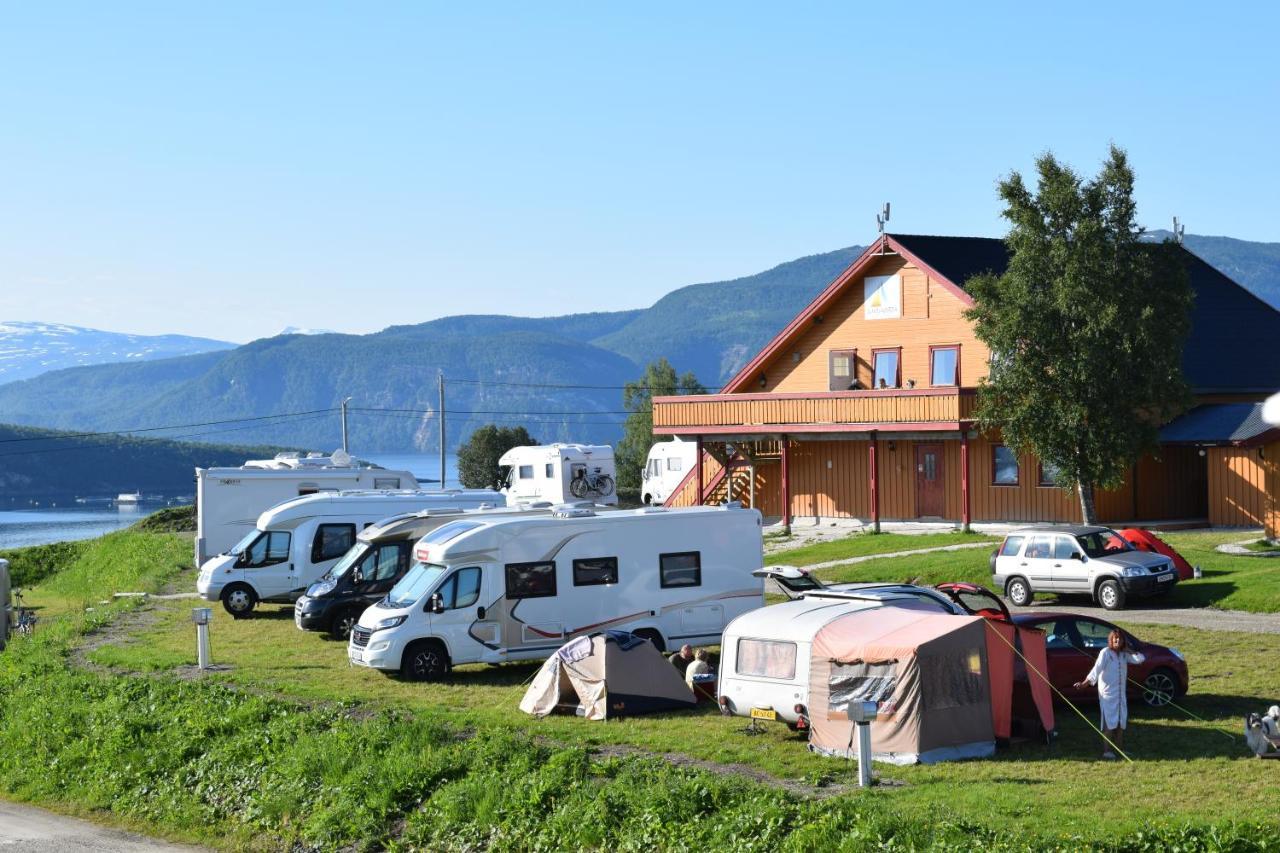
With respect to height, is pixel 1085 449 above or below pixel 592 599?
above

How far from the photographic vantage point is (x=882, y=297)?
46969 mm

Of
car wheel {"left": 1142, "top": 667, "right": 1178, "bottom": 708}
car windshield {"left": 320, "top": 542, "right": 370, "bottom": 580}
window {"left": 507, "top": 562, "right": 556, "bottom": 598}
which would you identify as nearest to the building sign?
car windshield {"left": 320, "top": 542, "right": 370, "bottom": 580}

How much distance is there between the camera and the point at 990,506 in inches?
1730

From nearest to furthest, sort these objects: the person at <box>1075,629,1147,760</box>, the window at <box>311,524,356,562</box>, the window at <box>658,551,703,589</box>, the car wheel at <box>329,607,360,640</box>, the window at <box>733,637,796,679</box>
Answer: the person at <box>1075,629,1147,760</box> → the window at <box>733,637,796,679</box> → the window at <box>658,551,703,589</box> → the car wheel at <box>329,607,360,640</box> → the window at <box>311,524,356,562</box>

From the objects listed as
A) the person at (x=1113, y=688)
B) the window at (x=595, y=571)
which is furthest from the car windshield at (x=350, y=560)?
the person at (x=1113, y=688)

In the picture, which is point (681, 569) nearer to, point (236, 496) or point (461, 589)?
point (461, 589)

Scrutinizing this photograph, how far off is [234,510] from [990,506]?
66.8ft

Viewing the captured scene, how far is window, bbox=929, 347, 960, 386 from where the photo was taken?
44.8 m

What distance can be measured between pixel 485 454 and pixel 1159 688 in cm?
6927

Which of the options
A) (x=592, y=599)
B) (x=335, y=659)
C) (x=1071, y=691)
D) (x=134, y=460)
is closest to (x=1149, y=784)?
(x=1071, y=691)

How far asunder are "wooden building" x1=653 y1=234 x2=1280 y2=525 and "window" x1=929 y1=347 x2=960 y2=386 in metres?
0.04

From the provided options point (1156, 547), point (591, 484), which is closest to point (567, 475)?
point (591, 484)

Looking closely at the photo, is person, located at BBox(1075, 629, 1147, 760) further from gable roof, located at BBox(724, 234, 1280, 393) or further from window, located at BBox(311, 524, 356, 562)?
gable roof, located at BBox(724, 234, 1280, 393)

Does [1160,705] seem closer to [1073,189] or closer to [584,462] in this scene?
[1073,189]
